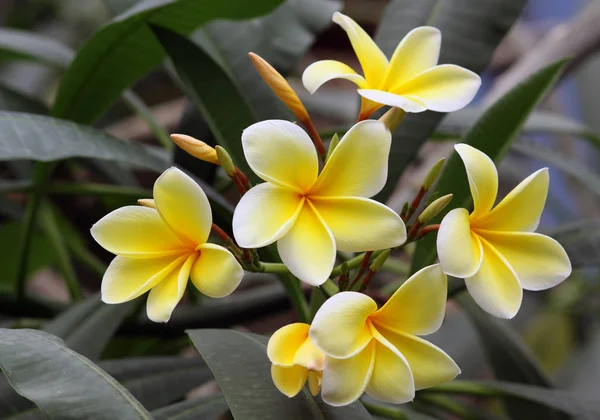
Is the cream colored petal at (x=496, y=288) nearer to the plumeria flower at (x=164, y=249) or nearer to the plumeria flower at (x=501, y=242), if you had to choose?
the plumeria flower at (x=501, y=242)

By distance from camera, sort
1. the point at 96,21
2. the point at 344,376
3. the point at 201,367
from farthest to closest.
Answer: the point at 96,21 → the point at 201,367 → the point at 344,376

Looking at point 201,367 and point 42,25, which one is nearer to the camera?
point 201,367

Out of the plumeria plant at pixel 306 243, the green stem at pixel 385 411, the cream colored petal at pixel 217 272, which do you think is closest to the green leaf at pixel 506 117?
the plumeria plant at pixel 306 243

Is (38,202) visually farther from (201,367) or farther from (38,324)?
(201,367)

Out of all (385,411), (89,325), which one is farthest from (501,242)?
(89,325)

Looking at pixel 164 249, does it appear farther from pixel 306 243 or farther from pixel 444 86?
pixel 444 86

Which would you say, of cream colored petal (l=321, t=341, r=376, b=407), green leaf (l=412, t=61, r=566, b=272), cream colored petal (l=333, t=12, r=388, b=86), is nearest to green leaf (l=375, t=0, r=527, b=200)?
green leaf (l=412, t=61, r=566, b=272)

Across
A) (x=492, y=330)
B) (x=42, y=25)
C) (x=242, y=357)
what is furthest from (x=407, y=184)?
(x=42, y=25)
